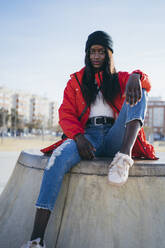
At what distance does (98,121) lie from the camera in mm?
2949

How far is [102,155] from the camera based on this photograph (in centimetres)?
307

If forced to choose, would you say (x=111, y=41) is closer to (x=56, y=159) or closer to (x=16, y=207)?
(x=56, y=159)

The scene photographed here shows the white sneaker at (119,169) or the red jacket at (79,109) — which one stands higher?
the red jacket at (79,109)

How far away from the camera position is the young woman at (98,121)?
7.20 ft

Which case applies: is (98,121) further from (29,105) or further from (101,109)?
(29,105)

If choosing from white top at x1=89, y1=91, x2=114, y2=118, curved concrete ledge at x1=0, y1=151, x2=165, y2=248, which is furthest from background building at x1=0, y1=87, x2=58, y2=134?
curved concrete ledge at x1=0, y1=151, x2=165, y2=248

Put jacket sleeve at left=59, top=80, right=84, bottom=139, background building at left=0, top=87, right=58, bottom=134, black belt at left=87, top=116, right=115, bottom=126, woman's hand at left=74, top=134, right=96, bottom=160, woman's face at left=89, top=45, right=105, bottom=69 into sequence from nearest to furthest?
woman's hand at left=74, top=134, right=96, bottom=160, jacket sleeve at left=59, top=80, right=84, bottom=139, black belt at left=87, top=116, right=115, bottom=126, woman's face at left=89, top=45, right=105, bottom=69, background building at left=0, top=87, right=58, bottom=134

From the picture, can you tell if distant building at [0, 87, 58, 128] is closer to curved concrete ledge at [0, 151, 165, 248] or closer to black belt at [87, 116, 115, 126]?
black belt at [87, 116, 115, 126]

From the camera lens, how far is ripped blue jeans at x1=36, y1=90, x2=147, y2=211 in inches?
85.4

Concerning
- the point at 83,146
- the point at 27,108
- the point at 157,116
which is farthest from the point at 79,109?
the point at 157,116

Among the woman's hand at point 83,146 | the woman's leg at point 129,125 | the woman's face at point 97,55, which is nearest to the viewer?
the woman's leg at point 129,125

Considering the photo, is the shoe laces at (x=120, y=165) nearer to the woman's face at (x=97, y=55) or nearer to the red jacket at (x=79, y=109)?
the red jacket at (x=79, y=109)

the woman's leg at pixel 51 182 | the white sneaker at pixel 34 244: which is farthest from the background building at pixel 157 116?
the white sneaker at pixel 34 244

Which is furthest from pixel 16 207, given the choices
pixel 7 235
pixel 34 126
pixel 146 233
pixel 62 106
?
pixel 34 126
